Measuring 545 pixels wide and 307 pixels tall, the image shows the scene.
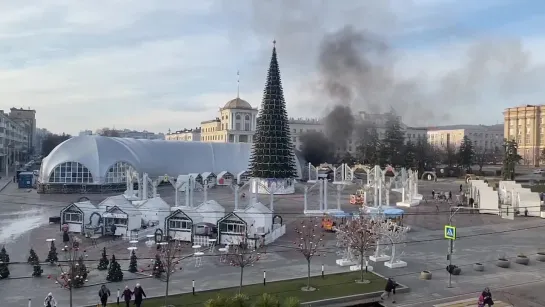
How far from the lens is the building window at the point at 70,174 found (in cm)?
4662

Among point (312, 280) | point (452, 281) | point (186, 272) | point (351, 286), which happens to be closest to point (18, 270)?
point (186, 272)

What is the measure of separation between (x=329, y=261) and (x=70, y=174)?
35.2m

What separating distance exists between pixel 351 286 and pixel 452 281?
13.2 feet

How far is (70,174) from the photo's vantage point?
46.8m

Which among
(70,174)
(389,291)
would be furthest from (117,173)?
(389,291)

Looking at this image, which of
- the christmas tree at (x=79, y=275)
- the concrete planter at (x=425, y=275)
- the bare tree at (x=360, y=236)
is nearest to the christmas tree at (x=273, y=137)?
the bare tree at (x=360, y=236)

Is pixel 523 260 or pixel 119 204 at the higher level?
pixel 119 204

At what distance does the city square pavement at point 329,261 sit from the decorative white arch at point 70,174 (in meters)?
13.2

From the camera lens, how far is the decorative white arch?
46594 millimetres

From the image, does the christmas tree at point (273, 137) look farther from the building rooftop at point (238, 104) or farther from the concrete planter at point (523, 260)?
the building rooftop at point (238, 104)

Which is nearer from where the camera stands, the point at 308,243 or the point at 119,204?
the point at 308,243

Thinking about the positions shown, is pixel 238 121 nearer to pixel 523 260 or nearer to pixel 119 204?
pixel 119 204

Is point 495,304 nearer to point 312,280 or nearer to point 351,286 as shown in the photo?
point 351,286

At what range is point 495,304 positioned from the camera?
14180mm
